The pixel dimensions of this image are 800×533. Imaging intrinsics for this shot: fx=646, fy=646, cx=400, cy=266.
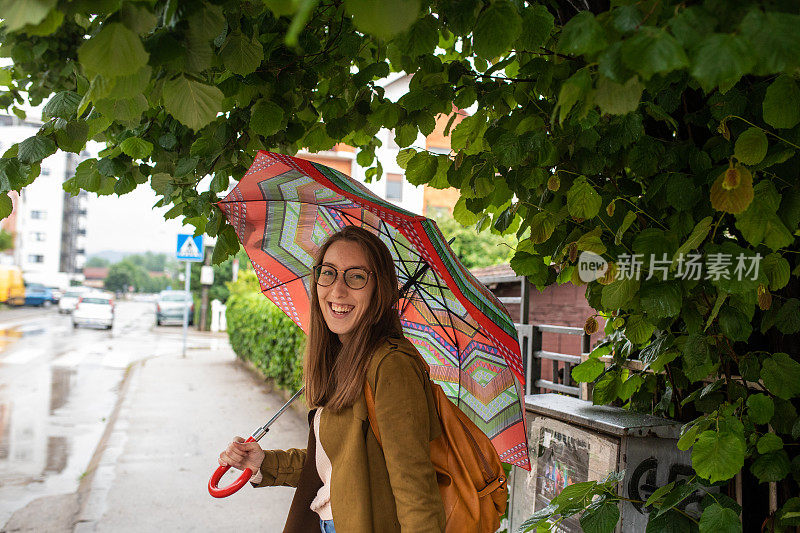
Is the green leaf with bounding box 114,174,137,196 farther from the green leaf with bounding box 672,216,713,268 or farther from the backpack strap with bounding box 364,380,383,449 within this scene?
the green leaf with bounding box 672,216,713,268

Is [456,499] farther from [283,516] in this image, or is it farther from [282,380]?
[282,380]

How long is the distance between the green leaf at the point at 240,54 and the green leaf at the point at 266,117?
0.48 meters

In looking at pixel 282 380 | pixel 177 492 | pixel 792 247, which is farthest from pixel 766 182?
pixel 282 380

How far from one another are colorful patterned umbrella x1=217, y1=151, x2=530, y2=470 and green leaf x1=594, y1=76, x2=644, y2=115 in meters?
0.78

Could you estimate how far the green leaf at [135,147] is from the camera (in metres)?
2.80

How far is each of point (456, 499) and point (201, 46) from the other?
1.48 m

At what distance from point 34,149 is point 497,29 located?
1558 millimetres

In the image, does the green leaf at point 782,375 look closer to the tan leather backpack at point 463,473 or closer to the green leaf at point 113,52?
the tan leather backpack at point 463,473

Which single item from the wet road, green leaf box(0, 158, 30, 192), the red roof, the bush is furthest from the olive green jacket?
the red roof

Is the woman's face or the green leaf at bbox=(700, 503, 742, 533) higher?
the woman's face

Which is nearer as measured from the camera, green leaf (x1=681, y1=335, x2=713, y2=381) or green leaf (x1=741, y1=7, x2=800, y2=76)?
green leaf (x1=741, y1=7, x2=800, y2=76)

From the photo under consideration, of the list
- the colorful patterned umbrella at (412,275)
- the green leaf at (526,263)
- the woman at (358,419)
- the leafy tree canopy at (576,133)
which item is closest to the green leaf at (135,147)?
the leafy tree canopy at (576,133)

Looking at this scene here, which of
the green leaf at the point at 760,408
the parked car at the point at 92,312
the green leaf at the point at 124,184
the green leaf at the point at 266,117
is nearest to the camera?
the green leaf at the point at 760,408

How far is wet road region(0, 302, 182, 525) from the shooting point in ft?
20.6
